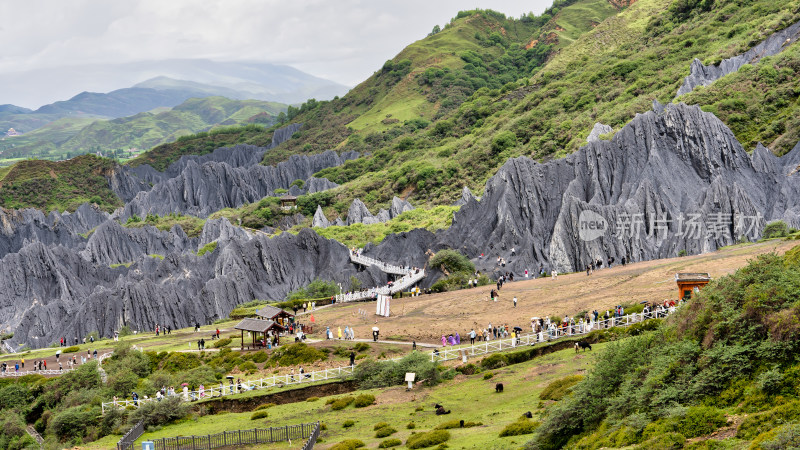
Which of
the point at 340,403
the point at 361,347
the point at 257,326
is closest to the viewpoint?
the point at 340,403

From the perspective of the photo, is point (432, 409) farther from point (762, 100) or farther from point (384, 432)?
point (762, 100)

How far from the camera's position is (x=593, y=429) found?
95.0 feet

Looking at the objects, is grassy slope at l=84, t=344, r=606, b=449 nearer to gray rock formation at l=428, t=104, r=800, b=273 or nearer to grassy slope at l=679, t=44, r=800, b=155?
gray rock formation at l=428, t=104, r=800, b=273

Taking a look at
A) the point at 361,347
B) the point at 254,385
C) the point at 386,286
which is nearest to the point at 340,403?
the point at 254,385

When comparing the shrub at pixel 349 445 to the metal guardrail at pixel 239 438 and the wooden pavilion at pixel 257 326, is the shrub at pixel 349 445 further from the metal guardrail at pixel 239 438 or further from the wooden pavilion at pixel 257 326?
the wooden pavilion at pixel 257 326

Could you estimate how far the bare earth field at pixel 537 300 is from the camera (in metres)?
57.8

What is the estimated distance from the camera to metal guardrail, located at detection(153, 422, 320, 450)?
38.0m

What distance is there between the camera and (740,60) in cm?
12531

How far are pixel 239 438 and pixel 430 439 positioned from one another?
33.7ft

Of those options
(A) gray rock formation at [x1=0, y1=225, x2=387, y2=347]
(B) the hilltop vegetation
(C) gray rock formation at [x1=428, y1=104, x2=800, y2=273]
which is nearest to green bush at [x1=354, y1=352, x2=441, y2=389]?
(B) the hilltop vegetation

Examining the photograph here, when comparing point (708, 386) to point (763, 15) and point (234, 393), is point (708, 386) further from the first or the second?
point (763, 15)

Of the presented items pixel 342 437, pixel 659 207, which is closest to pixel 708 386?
pixel 342 437

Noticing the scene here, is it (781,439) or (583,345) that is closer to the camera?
(781,439)

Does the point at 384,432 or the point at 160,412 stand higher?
the point at 160,412
